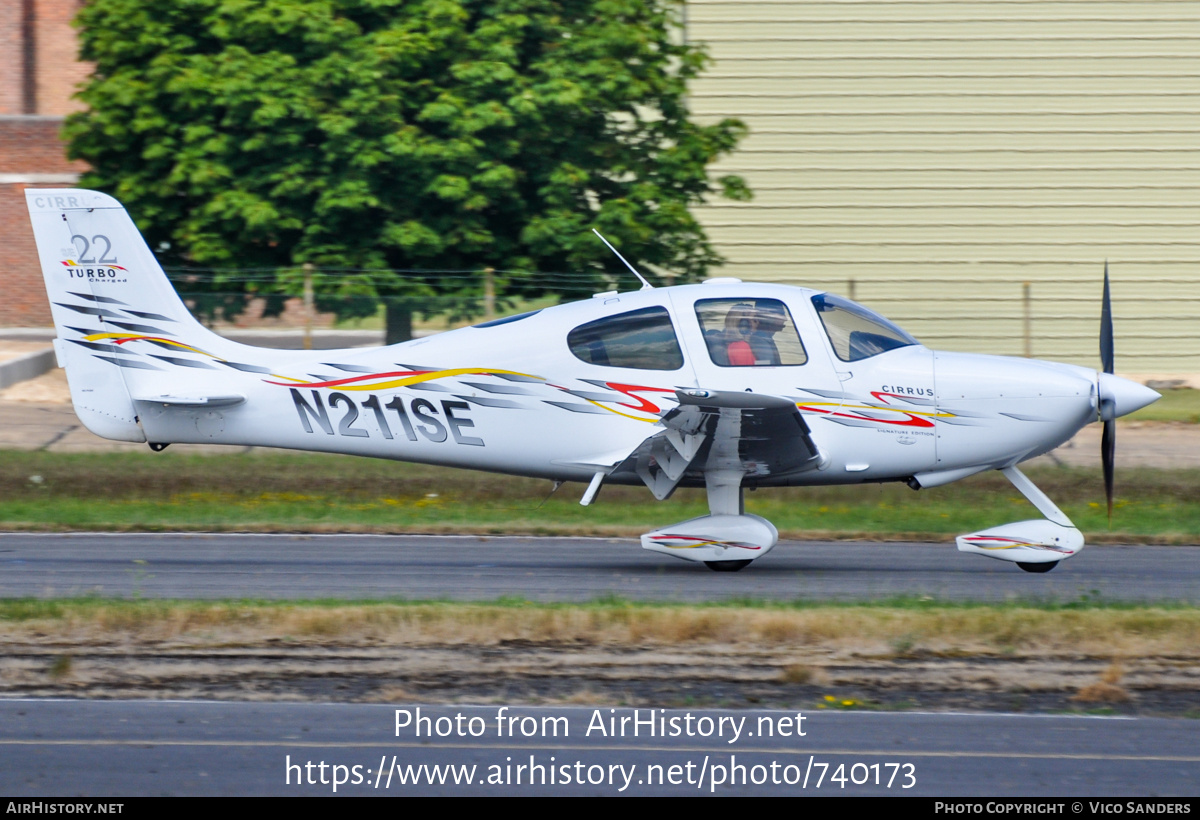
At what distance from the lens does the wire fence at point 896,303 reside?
17.4 m

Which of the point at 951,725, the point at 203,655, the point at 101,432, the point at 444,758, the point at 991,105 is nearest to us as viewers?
the point at 444,758

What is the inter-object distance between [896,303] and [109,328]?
12.9 meters

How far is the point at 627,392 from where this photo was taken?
32.3ft

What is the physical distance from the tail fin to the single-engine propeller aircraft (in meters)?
0.02

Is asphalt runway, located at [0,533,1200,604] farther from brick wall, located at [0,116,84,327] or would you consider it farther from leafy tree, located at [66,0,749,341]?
brick wall, located at [0,116,84,327]

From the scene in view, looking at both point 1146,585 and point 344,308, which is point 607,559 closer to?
point 1146,585

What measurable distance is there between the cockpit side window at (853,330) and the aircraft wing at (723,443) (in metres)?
A: 0.77

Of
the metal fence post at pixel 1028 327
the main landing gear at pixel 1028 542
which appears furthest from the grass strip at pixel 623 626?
the metal fence post at pixel 1028 327

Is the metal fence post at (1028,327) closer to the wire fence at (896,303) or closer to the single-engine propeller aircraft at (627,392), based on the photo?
the wire fence at (896,303)

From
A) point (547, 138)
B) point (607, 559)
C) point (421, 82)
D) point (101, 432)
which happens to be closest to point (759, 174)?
point (547, 138)

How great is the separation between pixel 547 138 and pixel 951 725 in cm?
1287

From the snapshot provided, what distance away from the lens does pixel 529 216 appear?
17844mm

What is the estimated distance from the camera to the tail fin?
10.3 m

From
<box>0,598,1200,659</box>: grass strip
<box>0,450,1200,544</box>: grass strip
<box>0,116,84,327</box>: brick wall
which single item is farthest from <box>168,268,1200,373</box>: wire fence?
<box>0,116,84,327</box>: brick wall
